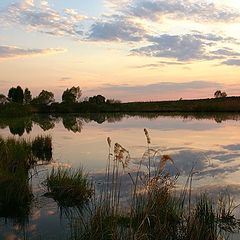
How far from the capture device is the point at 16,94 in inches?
3177

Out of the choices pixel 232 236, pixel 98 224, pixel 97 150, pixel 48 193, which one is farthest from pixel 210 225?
pixel 97 150

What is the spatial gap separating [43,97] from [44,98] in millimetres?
255

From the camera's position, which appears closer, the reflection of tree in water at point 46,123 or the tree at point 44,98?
the reflection of tree in water at point 46,123

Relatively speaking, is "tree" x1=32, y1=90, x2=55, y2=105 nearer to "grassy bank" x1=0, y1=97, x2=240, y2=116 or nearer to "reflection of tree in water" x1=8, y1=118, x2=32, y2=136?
"grassy bank" x1=0, y1=97, x2=240, y2=116

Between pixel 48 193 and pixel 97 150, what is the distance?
8381 mm

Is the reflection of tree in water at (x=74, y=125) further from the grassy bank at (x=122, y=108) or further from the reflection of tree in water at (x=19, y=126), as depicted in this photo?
the grassy bank at (x=122, y=108)

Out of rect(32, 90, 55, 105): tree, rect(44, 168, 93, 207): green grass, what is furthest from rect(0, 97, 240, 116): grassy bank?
rect(44, 168, 93, 207): green grass

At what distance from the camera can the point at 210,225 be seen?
6.61m

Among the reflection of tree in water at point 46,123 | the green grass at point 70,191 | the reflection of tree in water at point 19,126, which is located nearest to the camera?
the green grass at point 70,191

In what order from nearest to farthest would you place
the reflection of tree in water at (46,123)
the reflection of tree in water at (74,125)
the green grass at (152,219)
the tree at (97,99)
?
the green grass at (152,219), the reflection of tree in water at (74,125), the reflection of tree in water at (46,123), the tree at (97,99)

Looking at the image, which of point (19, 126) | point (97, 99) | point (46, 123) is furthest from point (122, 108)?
point (19, 126)

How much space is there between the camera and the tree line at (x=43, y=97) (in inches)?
2953

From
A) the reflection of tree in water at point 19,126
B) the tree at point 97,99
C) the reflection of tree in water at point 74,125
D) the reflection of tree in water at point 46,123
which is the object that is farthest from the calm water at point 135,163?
the tree at point 97,99

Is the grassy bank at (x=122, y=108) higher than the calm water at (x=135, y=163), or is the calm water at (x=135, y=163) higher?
the grassy bank at (x=122, y=108)
